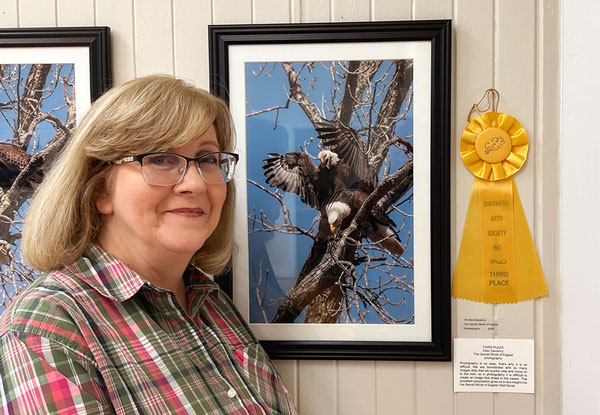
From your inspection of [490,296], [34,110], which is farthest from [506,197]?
[34,110]

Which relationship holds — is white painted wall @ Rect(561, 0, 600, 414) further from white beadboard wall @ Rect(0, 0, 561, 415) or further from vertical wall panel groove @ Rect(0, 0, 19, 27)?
vertical wall panel groove @ Rect(0, 0, 19, 27)

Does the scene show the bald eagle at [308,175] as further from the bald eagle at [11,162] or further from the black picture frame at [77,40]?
the bald eagle at [11,162]

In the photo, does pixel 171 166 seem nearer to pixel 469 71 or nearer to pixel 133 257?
pixel 133 257

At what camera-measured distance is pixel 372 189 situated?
1176 mm

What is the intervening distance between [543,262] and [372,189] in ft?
1.50

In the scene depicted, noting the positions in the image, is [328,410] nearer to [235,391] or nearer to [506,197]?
[235,391]

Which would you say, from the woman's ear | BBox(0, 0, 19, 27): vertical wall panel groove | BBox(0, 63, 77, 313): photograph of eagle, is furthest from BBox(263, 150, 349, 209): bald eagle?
BBox(0, 0, 19, 27): vertical wall panel groove

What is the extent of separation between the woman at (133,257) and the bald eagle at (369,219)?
1.00ft

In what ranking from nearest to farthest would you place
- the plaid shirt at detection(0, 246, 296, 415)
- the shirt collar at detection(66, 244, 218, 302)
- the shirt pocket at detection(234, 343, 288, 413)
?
the plaid shirt at detection(0, 246, 296, 415) → the shirt collar at detection(66, 244, 218, 302) → the shirt pocket at detection(234, 343, 288, 413)

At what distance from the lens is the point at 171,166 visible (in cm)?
91

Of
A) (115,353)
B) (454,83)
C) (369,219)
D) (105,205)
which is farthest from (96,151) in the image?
(454,83)

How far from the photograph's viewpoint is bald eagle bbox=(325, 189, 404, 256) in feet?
3.86

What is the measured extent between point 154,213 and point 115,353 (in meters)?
0.26

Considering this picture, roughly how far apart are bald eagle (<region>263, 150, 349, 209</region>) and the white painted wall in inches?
21.3
